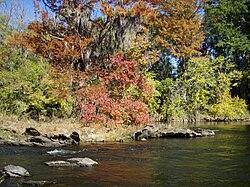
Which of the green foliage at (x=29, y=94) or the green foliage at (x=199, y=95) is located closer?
the green foliage at (x=29, y=94)

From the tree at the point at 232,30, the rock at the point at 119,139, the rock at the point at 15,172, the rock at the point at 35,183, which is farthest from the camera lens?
the tree at the point at 232,30

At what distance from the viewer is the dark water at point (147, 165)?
7812mm

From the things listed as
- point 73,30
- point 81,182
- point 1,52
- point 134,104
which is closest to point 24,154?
point 81,182

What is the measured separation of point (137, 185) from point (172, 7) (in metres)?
27.2

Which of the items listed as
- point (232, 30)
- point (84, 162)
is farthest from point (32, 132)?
point (232, 30)

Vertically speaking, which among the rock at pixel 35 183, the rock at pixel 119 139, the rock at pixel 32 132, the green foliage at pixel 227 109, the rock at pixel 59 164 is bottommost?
the rock at pixel 35 183

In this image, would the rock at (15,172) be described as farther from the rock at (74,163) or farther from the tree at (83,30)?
the tree at (83,30)

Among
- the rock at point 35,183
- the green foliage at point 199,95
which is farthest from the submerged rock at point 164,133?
the green foliage at point 199,95

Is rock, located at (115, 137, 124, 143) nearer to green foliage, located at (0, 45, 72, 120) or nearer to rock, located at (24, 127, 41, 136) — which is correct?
rock, located at (24, 127, 41, 136)

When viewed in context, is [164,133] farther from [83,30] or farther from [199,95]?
[199,95]

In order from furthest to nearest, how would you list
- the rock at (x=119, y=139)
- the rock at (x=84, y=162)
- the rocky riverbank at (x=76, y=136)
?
the rock at (x=119, y=139), the rocky riverbank at (x=76, y=136), the rock at (x=84, y=162)

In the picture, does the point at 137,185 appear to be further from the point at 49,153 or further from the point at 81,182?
the point at 49,153

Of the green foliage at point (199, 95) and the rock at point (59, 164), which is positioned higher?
the green foliage at point (199, 95)

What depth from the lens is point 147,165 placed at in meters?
9.71
